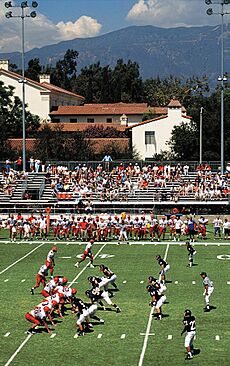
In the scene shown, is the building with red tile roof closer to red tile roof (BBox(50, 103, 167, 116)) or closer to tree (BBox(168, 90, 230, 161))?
red tile roof (BBox(50, 103, 167, 116))

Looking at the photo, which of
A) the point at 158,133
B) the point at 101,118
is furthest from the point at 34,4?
the point at 101,118

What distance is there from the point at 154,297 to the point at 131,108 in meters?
67.6

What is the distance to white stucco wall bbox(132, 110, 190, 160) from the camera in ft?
216

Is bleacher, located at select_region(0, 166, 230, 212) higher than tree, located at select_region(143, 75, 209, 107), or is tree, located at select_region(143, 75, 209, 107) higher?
tree, located at select_region(143, 75, 209, 107)

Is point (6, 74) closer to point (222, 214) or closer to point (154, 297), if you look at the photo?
point (222, 214)

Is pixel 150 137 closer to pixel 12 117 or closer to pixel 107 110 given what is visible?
pixel 12 117

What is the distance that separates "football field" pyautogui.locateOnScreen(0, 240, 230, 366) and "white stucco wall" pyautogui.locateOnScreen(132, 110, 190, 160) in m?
34.6

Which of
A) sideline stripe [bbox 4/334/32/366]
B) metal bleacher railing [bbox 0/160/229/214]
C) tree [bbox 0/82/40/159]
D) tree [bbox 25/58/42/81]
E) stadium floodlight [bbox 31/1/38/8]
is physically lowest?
sideline stripe [bbox 4/334/32/366]

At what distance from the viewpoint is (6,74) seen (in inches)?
3231

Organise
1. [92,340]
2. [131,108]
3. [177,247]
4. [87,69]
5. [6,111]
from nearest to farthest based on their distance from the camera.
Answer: [92,340] → [177,247] → [6,111] → [131,108] → [87,69]

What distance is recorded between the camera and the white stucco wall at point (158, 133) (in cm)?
6581

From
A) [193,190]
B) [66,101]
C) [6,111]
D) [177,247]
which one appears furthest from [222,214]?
[66,101]

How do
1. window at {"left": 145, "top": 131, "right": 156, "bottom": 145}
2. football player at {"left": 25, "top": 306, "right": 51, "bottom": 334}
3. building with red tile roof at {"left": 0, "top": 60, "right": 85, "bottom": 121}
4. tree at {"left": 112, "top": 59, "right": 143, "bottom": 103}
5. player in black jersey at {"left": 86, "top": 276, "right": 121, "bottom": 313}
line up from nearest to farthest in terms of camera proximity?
1. football player at {"left": 25, "top": 306, "right": 51, "bottom": 334}
2. player in black jersey at {"left": 86, "top": 276, "right": 121, "bottom": 313}
3. window at {"left": 145, "top": 131, "right": 156, "bottom": 145}
4. building with red tile roof at {"left": 0, "top": 60, "right": 85, "bottom": 121}
5. tree at {"left": 112, "top": 59, "right": 143, "bottom": 103}

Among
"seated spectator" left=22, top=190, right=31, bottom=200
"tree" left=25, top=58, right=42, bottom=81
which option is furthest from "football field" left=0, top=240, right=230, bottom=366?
"tree" left=25, top=58, right=42, bottom=81
